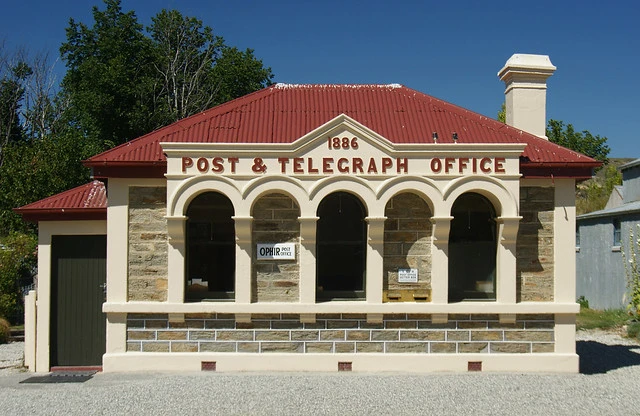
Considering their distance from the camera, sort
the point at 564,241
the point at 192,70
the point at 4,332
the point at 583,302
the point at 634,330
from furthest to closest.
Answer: the point at 192,70, the point at 583,302, the point at 634,330, the point at 4,332, the point at 564,241

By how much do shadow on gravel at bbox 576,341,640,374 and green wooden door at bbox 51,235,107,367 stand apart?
29.1ft

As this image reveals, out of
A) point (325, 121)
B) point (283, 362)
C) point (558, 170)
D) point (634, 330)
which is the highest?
point (325, 121)

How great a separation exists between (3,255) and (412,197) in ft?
43.6

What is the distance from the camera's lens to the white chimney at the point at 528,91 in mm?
12773

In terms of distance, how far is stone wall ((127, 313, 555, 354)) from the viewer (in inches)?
437

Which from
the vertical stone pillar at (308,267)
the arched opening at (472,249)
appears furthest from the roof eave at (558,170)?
the vertical stone pillar at (308,267)

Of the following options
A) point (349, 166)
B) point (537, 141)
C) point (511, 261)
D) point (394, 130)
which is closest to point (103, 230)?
→ point (349, 166)

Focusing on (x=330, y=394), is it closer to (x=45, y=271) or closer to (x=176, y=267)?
(x=176, y=267)

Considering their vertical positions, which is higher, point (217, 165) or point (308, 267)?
point (217, 165)

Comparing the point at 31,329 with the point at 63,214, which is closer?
the point at 63,214

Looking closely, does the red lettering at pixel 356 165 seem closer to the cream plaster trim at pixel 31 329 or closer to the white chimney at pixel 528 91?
the white chimney at pixel 528 91

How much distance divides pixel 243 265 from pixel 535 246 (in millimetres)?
4979

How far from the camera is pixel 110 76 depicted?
34062 mm

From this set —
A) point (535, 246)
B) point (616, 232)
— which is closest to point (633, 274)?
point (616, 232)
